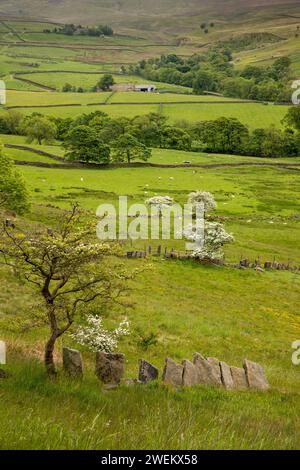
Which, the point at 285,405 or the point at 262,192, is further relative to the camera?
the point at 262,192

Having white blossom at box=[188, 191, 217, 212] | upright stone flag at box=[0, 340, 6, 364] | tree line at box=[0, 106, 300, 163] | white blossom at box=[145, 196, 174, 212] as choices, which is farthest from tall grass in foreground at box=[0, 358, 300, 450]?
tree line at box=[0, 106, 300, 163]

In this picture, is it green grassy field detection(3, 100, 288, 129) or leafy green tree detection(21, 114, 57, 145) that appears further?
green grassy field detection(3, 100, 288, 129)

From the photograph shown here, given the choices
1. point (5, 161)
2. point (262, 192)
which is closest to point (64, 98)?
point (262, 192)

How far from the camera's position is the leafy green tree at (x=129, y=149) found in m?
107

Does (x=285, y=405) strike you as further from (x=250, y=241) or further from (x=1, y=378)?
(x=250, y=241)

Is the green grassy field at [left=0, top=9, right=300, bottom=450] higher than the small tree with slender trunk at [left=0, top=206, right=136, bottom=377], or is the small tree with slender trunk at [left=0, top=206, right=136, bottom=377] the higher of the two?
the small tree with slender trunk at [left=0, top=206, right=136, bottom=377]

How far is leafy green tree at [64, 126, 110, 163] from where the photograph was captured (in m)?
101

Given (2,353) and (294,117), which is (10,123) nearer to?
(294,117)

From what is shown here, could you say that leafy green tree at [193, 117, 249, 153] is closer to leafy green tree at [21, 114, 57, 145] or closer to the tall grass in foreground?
leafy green tree at [21, 114, 57, 145]

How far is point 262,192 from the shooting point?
90.2 meters

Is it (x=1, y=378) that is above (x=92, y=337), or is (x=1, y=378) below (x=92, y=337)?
above

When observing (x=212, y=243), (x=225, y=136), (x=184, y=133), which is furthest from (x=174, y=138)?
(x=212, y=243)

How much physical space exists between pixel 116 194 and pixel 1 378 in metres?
66.6

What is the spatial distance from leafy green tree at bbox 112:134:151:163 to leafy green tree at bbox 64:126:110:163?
4946mm
